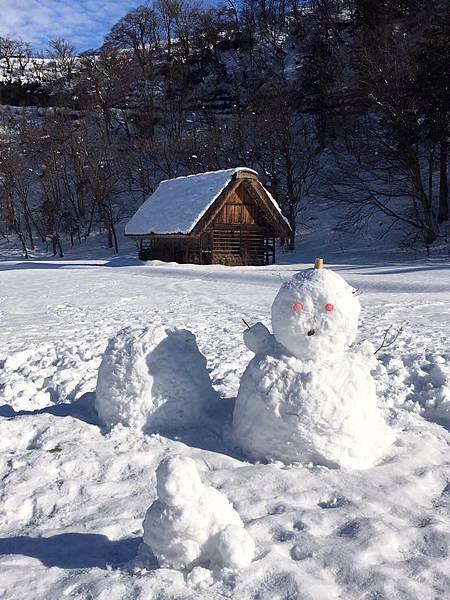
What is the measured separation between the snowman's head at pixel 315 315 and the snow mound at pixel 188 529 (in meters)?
1.40

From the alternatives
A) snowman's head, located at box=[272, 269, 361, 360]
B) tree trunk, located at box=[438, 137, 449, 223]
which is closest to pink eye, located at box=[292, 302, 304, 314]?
snowman's head, located at box=[272, 269, 361, 360]

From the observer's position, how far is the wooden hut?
22.5 metres

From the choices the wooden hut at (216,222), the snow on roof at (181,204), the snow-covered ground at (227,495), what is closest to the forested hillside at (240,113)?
the wooden hut at (216,222)

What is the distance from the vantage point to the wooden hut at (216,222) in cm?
2250

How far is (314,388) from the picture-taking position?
12.5ft

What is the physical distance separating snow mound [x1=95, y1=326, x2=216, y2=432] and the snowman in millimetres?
721

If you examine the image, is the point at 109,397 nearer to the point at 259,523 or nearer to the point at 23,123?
the point at 259,523

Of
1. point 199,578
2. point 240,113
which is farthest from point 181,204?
point 199,578

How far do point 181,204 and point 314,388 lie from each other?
2068 centimetres

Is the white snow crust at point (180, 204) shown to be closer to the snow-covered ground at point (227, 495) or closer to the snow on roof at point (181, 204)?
the snow on roof at point (181, 204)

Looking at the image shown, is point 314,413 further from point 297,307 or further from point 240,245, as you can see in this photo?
point 240,245

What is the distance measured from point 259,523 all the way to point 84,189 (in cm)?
3929

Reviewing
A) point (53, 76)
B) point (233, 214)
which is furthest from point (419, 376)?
point (53, 76)

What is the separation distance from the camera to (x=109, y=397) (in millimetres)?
4480
